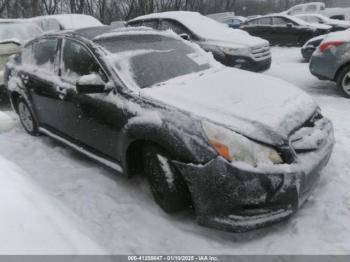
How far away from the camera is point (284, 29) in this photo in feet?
48.4

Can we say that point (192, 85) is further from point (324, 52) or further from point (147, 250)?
point (324, 52)

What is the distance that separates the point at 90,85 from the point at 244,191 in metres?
1.84

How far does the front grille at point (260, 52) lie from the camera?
8.60 meters

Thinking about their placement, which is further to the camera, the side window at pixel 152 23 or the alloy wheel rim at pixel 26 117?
the side window at pixel 152 23

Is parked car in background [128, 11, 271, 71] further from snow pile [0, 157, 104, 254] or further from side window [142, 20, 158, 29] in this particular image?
snow pile [0, 157, 104, 254]

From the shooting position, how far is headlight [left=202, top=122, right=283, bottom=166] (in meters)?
2.94

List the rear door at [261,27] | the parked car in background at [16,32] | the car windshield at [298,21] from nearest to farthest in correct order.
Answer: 1. the parked car in background at [16,32]
2. the car windshield at [298,21]
3. the rear door at [261,27]

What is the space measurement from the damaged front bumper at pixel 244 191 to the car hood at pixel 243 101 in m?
0.27

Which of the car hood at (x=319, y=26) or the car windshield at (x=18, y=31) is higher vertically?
the car windshield at (x=18, y=31)

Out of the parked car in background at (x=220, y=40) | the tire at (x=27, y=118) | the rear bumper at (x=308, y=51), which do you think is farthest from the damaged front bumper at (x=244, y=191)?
the rear bumper at (x=308, y=51)

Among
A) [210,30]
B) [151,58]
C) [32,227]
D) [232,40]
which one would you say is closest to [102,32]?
[151,58]

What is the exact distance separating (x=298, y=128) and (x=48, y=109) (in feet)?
10.1

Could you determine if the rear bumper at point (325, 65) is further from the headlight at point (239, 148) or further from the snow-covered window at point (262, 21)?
the snow-covered window at point (262, 21)

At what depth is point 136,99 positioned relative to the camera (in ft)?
12.0
